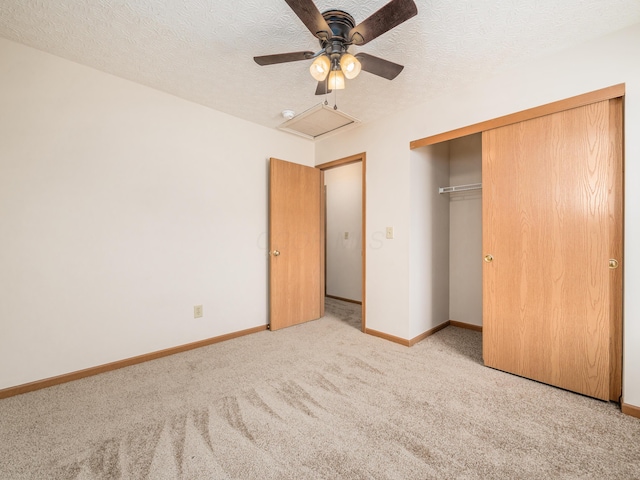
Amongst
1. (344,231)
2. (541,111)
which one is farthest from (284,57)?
(344,231)

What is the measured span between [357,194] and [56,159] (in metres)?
3.65

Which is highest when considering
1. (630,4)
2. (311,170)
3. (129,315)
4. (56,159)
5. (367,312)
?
(630,4)

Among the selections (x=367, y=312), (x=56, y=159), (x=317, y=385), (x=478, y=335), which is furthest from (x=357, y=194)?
(x=56, y=159)

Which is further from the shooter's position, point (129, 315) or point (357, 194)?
point (357, 194)

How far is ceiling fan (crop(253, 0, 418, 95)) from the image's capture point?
1.33 meters

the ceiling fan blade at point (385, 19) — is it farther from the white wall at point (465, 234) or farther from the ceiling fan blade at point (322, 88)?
the white wall at point (465, 234)

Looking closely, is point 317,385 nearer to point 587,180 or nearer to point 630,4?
point 587,180

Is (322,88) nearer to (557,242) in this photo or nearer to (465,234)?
(557,242)

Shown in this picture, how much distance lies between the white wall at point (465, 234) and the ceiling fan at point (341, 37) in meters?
2.01

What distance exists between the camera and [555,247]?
2057 mm

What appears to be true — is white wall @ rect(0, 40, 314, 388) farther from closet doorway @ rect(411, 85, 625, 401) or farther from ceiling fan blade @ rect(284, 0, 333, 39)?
closet doorway @ rect(411, 85, 625, 401)

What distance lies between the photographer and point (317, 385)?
6.93ft

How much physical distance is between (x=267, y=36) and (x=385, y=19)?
33.8 inches

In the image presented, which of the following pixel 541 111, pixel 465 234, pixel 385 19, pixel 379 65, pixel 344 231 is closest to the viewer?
pixel 385 19
